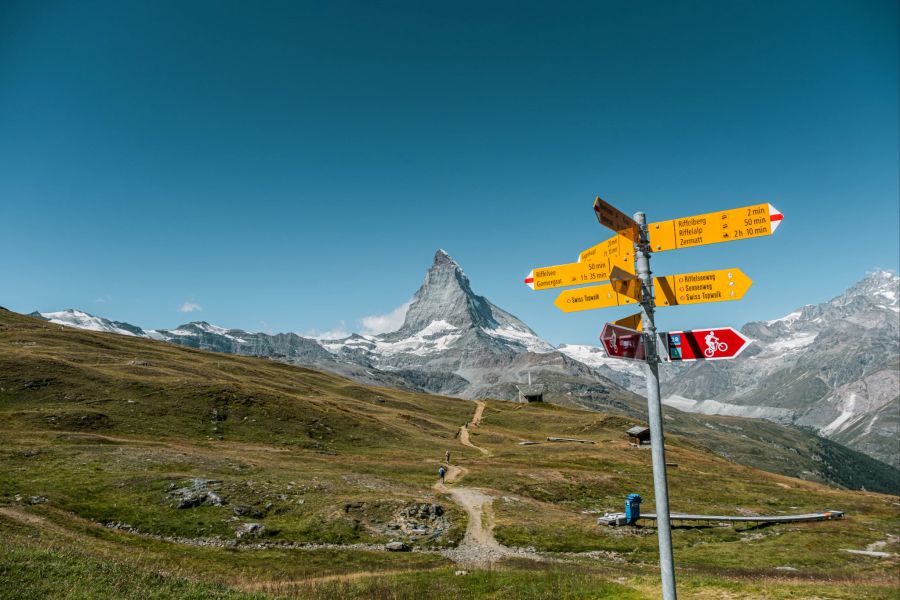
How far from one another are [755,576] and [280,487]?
39186mm

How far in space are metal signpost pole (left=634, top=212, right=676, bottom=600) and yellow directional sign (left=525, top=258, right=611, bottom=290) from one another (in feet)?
2.68

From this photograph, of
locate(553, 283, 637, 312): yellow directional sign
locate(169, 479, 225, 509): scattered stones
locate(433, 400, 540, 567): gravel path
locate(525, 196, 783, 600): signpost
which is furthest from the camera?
locate(169, 479, 225, 509): scattered stones

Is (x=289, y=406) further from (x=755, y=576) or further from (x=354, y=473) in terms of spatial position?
(x=755, y=576)

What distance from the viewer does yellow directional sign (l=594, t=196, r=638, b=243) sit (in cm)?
912

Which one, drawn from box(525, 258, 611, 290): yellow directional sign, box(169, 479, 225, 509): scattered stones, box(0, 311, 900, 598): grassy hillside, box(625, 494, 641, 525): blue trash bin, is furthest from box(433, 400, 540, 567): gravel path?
box(525, 258, 611, 290): yellow directional sign

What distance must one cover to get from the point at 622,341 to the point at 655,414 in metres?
1.51

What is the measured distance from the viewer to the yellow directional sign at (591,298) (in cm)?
1005

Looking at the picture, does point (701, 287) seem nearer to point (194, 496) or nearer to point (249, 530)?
point (249, 530)

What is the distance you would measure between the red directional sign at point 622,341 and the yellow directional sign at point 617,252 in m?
1.27

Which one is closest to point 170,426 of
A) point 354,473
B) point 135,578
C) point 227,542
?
point 354,473

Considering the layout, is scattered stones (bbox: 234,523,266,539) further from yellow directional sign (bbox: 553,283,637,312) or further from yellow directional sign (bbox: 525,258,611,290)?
yellow directional sign (bbox: 553,283,637,312)

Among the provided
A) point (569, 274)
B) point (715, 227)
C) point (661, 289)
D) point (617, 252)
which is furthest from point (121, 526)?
point (715, 227)

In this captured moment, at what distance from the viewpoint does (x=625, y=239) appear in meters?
9.94

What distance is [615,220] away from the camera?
955 cm
